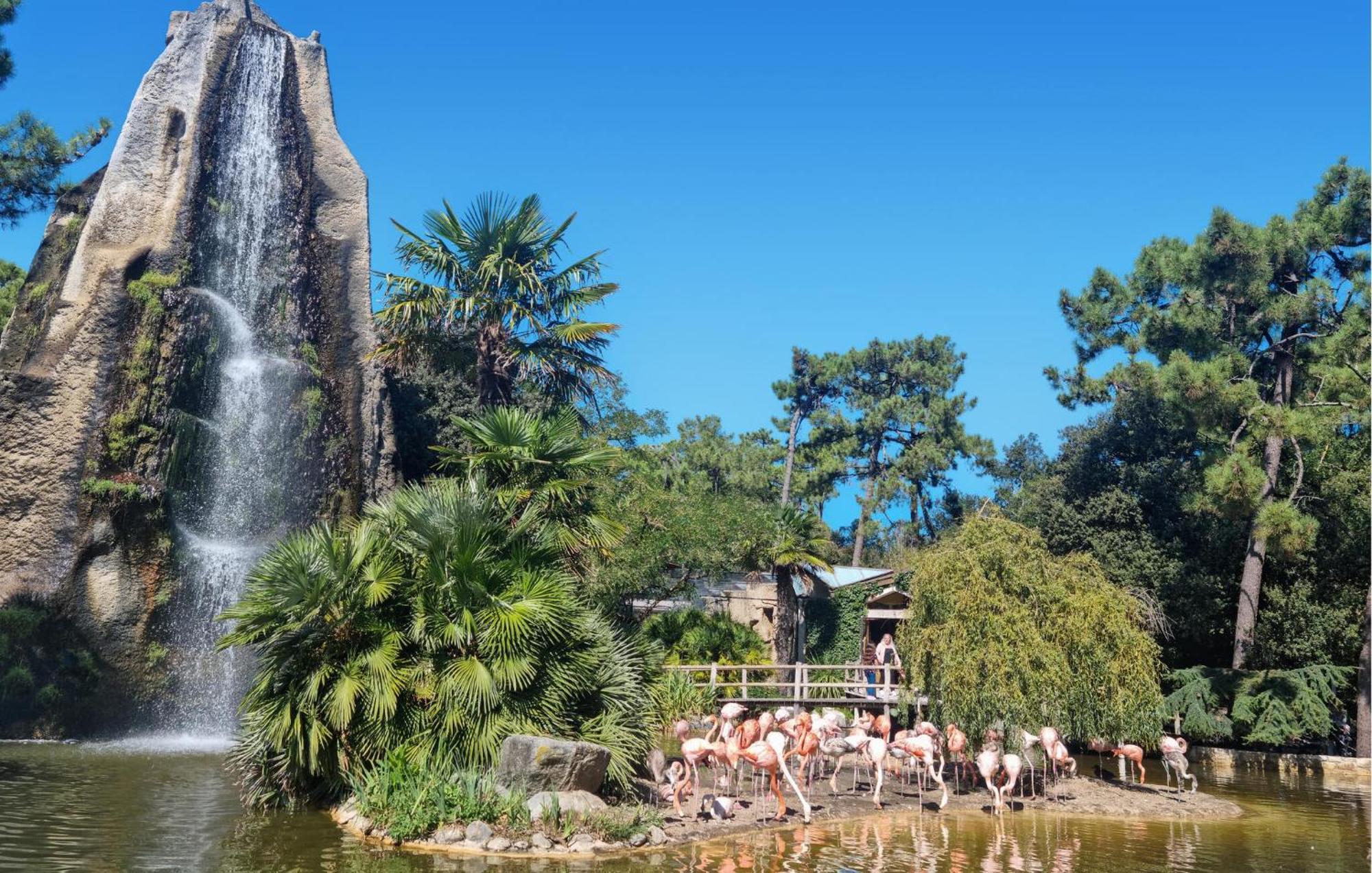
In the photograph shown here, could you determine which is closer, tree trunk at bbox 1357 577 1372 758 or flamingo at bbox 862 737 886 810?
flamingo at bbox 862 737 886 810

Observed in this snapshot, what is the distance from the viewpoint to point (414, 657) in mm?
13484

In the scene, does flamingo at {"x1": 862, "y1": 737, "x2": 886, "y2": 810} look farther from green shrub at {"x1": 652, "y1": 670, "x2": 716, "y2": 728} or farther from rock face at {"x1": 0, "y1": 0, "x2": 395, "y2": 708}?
rock face at {"x1": 0, "y1": 0, "x2": 395, "y2": 708}

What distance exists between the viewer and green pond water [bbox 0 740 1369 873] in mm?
10820

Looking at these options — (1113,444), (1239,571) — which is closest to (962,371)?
(1113,444)

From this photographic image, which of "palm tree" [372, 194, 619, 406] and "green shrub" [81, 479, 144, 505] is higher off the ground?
"palm tree" [372, 194, 619, 406]

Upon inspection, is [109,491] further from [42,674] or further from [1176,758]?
[1176,758]

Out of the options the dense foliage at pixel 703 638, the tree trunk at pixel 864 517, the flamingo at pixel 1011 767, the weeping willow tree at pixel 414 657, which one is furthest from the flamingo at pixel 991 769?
the tree trunk at pixel 864 517

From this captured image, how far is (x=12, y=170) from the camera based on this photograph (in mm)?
28766

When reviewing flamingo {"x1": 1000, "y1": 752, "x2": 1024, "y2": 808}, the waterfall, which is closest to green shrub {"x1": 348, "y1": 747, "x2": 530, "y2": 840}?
flamingo {"x1": 1000, "y1": 752, "x2": 1024, "y2": 808}

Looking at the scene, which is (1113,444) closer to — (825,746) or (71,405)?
(825,746)

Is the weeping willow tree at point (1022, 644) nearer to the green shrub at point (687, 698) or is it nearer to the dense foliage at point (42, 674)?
the green shrub at point (687, 698)

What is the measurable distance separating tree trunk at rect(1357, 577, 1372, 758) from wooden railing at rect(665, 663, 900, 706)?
33.4 ft

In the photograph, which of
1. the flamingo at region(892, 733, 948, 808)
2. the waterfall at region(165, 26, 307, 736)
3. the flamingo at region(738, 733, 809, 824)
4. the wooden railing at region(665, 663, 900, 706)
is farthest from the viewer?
the wooden railing at region(665, 663, 900, 706)

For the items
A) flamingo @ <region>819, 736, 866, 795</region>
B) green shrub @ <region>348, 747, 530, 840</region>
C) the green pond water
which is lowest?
the green pond water
